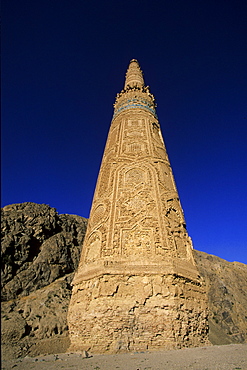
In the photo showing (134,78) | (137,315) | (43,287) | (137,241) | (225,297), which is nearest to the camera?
(137,315)

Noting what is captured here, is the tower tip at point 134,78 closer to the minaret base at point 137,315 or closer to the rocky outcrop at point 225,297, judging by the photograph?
the minaret base at point 137,315

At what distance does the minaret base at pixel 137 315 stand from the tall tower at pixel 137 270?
0.02m

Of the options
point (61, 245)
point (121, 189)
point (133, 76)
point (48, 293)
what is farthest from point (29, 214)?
point (133, 76)

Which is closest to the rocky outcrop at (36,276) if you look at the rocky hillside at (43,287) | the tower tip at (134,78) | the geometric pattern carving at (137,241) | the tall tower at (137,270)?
the rocky hillside at (43,287)

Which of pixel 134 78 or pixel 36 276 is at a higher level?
pixel 134 78

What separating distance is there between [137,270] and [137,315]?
46.3 inches

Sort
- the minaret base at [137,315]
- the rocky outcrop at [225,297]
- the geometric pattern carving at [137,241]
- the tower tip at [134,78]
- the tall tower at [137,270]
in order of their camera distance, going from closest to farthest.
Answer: the minaret base at [137,315], the tall tower at [137,270], the geometric pattern carving at [137,241], the rocky outcrop at [225,297], the tower tip at [134,78]

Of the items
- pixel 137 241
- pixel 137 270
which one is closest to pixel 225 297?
pixel 137 241

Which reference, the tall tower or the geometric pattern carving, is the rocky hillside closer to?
the tall tower

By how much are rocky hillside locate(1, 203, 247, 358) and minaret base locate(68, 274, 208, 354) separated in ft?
→ 7.27

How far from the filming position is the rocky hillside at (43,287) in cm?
898

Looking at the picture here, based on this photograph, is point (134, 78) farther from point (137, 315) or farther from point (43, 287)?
point (137, 315)

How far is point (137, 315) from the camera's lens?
6.21 metres

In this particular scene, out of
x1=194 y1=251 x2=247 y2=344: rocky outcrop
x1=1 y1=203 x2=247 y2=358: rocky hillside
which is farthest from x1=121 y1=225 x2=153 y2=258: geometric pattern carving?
x1=194 y1=251 x2=247 y2=344: rocky outcrop
